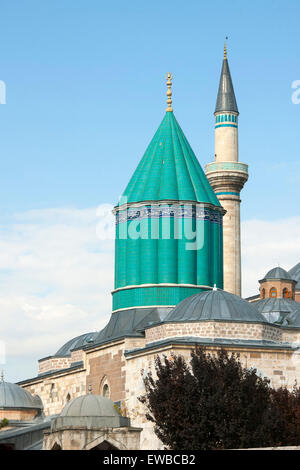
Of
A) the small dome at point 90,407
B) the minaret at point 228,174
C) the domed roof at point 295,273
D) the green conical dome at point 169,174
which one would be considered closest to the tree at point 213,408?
the small dome at point 90,407

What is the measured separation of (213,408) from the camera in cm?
3030

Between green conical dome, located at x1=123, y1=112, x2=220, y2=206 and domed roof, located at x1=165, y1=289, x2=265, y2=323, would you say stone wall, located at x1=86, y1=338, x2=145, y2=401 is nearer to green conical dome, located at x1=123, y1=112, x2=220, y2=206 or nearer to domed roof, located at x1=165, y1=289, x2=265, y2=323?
domed roof, located at x1=165, y1=289, x2=265, y2=323

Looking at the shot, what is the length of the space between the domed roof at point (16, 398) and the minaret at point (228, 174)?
954 cm

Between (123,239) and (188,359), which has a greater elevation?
(123,239)

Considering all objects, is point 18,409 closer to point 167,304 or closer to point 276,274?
point 167,304

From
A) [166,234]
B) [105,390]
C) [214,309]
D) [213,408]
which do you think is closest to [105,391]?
[105,390]

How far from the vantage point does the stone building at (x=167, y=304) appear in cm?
3556

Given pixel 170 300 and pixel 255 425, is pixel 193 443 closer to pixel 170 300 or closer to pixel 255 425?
pixel 255 425

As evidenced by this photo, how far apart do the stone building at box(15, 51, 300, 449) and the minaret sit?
177 inches

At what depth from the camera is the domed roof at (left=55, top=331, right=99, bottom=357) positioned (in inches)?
1813

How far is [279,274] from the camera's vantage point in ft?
149

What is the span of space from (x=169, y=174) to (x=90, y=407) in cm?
1374

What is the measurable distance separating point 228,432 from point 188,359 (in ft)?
17.1
